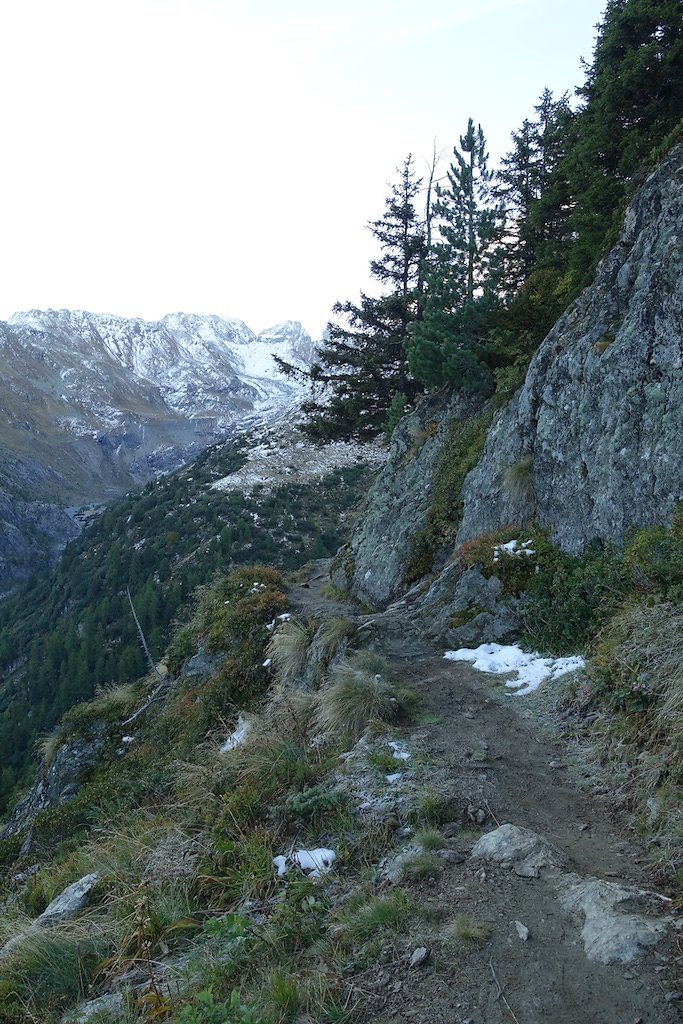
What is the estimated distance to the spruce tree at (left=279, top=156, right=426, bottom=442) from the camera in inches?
814

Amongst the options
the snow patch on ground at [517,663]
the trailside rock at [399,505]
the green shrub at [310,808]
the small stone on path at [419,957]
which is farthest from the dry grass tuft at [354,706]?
the trailside rock at [399,505]

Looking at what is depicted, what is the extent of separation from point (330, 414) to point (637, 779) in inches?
739

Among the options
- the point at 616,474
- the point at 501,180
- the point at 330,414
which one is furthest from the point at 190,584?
the point at 616,474

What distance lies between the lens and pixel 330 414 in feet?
72.4

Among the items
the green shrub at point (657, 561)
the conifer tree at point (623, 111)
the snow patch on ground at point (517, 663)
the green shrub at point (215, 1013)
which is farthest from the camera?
the conifer tree at point (623, 111)

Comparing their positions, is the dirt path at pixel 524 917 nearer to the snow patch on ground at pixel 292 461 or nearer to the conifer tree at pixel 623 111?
the conifer tree at pixel 623 111

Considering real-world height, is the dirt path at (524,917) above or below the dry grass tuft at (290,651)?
above

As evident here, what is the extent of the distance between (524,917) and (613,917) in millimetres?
478

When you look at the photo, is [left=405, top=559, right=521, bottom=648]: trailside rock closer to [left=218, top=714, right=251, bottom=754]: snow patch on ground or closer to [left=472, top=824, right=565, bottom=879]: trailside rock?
[left=218, top=714, right=251, bottom=754]: snow patch on ground

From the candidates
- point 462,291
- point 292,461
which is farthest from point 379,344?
point 292,461

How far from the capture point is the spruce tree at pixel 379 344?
20.7 metres

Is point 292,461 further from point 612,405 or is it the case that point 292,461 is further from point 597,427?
point 612,405

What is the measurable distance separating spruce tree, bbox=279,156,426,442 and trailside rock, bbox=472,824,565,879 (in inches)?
694

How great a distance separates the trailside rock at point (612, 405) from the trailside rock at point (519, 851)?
16.9ft
